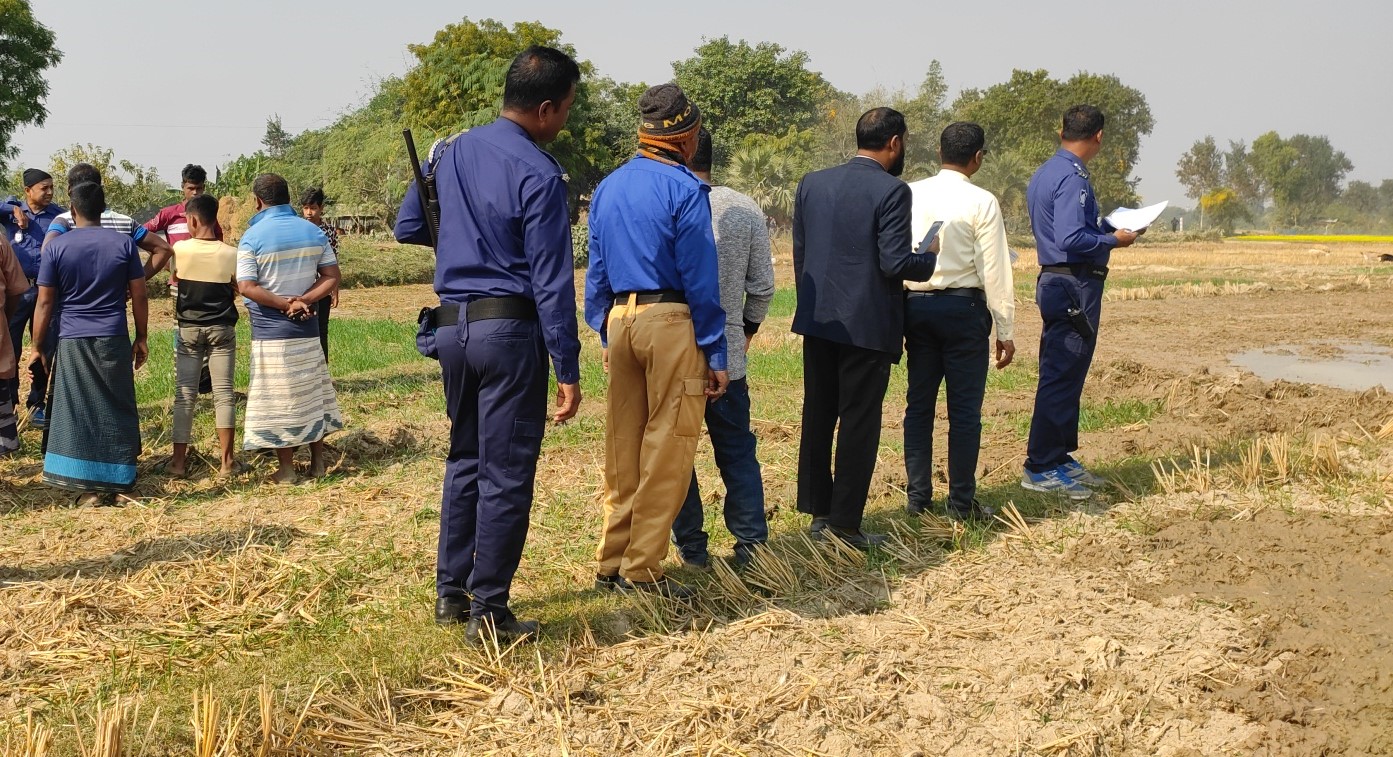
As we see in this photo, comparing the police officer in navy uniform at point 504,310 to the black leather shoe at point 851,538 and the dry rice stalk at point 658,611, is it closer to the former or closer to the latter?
the dry rice stalk at point 658,611

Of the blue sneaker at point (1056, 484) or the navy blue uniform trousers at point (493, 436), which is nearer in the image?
the navy blue uniform trousers at point (493, 436)

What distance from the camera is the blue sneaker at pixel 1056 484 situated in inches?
237

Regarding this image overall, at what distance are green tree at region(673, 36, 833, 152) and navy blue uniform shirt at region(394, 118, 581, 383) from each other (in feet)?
161

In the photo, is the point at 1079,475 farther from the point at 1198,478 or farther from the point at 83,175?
the point at 83,175

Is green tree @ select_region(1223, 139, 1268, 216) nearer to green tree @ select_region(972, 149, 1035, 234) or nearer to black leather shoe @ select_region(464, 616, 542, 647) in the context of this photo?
green tree @ select_region(972, 149, 1035, 234)

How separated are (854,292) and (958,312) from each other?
2.53 feet

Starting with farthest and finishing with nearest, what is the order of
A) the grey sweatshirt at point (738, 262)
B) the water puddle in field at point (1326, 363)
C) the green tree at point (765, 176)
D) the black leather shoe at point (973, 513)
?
the green tree at point (765, 176), the water puddle in field at point (1326, 363), the black leather shoe at point (973, 513), the grey sweatshirt at point (738, 262)

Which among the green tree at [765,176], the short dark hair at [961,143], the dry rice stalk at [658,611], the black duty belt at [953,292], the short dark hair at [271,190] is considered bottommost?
the dry rice stalk at [658,611]

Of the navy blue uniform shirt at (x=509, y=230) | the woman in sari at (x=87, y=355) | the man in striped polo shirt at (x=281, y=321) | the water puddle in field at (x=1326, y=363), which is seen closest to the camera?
the navy blue uniform shirt at (x=509, y=230)

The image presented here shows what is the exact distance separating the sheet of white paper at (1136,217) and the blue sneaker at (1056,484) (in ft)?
4.61

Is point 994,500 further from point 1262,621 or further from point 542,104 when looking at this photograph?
point 542,104

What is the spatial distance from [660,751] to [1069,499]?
133 inches

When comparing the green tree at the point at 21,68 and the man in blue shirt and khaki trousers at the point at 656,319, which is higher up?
the green tree at the point at 21,68

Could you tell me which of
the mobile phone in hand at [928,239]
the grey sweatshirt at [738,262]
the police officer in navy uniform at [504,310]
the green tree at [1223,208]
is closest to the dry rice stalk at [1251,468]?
the mobile phone in hand at [928,239]
